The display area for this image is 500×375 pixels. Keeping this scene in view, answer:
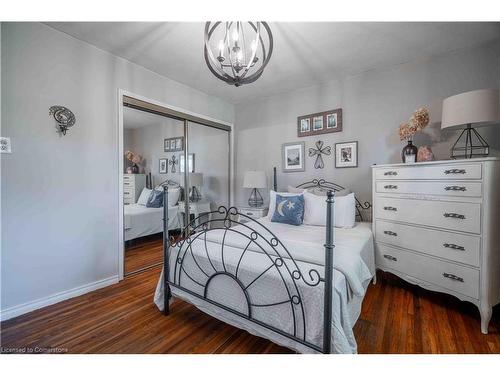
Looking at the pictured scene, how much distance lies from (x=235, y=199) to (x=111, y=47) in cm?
272

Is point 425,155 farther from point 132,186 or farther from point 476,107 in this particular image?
point 132,186

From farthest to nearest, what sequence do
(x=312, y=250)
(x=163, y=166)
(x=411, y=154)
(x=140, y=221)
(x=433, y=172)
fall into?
(x=163, y=166) < (x=140, y=221) < (x=411, y=154) < (x=433, y=172) < (x=312, y=250)

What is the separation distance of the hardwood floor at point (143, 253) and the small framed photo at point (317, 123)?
2687 mm

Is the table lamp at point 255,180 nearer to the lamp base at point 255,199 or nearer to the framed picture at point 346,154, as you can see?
the lamp base at point 255,199

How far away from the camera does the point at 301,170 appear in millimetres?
3369

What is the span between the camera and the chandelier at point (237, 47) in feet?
4.42

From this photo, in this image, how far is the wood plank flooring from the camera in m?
1.46

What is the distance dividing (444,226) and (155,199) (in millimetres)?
3018

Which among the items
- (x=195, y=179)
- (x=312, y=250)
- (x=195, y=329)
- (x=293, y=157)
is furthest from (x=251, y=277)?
(x=293, y=157)

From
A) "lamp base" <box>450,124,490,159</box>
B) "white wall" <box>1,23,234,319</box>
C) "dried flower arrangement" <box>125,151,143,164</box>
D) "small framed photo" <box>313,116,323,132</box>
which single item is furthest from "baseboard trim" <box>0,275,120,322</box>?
"lamp base" <box>450,124,490,159</box>

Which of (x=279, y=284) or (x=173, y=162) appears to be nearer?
(x=279, y=284)

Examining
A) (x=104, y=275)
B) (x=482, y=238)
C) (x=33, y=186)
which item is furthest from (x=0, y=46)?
(x=482, y=238)

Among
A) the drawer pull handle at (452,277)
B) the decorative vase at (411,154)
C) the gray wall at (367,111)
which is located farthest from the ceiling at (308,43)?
the drawer pull handle at (452,277)

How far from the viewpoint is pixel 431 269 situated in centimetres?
192
